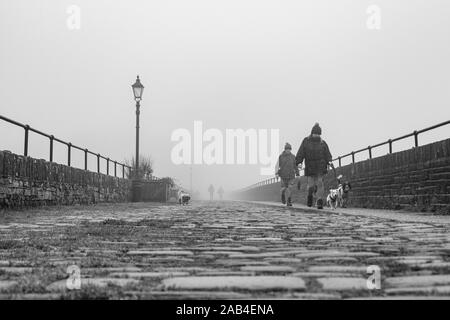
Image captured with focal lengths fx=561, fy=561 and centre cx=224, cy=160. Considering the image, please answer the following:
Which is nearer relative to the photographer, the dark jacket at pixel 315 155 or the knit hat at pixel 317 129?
the dark jacket at pixel 315 155

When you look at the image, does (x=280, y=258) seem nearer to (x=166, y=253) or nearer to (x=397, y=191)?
(x=166, y=253)

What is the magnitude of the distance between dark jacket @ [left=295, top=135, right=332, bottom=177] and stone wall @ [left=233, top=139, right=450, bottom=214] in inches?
51.4

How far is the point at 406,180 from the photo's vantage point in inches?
472

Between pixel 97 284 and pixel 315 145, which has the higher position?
pixel 315 145

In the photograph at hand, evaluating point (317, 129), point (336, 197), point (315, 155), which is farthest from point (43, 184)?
point (336, 197)

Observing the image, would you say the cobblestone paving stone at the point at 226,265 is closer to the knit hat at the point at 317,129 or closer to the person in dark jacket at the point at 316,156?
the person in dark jacket at the point at 316,156

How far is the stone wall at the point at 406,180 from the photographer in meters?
10.1

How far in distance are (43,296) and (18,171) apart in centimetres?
898

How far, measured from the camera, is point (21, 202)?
36.1 ft

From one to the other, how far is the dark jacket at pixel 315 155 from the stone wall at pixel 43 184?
19.9 feet

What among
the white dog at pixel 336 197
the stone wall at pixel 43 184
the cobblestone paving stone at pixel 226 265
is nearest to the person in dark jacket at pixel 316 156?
the white dog at pixel 336 197
